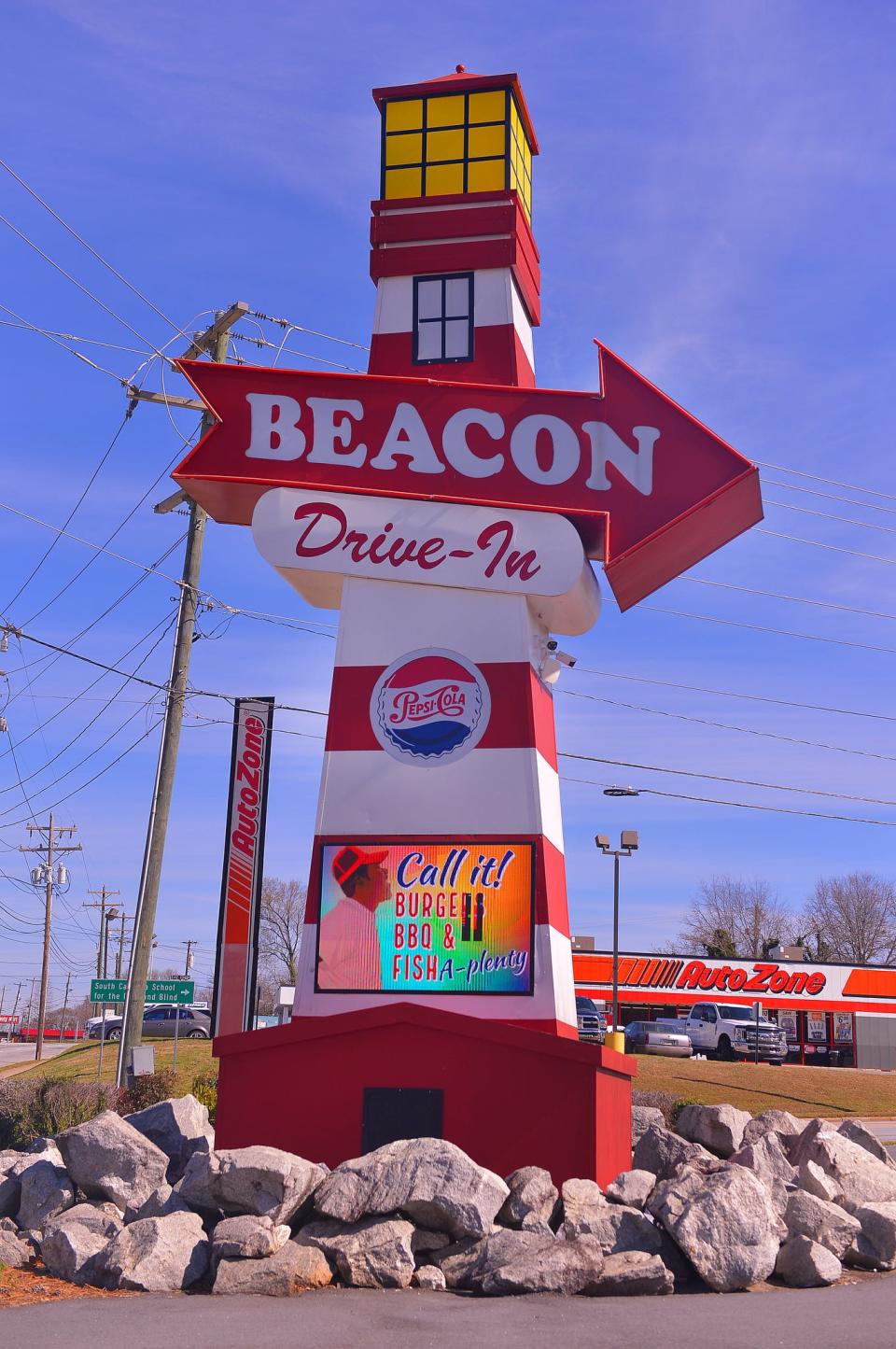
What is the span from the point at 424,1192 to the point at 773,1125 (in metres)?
5.84

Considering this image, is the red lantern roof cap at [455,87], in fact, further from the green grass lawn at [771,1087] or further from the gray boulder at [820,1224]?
the green grass lawn at [771,1087]

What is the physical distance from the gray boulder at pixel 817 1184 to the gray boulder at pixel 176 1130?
262 inches

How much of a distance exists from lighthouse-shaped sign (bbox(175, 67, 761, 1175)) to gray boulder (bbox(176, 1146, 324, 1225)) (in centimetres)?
243

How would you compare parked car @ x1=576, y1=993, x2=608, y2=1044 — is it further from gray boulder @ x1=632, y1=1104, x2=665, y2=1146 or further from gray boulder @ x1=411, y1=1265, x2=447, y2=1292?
gray boulder @ x1=411, y1=1265, x2=447, y2=1292

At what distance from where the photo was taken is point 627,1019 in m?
56.8

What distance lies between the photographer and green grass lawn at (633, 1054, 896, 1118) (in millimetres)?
35406

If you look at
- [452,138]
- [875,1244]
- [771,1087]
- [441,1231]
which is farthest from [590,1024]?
[441,1231]

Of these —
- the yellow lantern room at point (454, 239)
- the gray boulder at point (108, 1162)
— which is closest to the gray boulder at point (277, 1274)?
the gray boulder at point (108, 1162)

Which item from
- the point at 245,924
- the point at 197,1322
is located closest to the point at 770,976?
the point at 245,924

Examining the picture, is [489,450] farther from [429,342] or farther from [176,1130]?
[176,1130]

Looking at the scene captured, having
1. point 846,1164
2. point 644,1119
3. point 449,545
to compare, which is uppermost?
point 449,545

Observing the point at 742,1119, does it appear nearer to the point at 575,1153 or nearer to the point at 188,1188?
the point at 575,1153

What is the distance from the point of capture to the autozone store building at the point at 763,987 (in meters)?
53.9

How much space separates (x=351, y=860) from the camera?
16.4 metres
